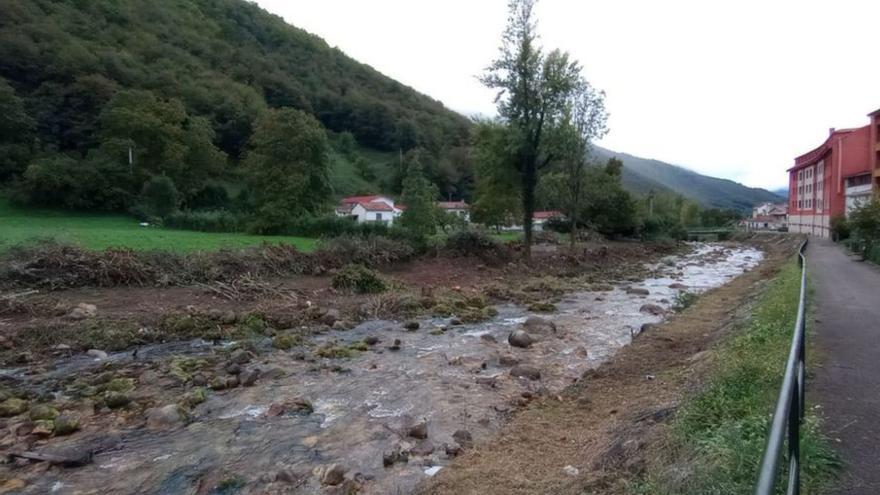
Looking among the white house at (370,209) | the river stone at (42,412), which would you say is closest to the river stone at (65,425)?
the river stone at (42,412)

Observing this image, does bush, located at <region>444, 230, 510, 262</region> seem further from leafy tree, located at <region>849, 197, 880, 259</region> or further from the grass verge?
the grass verge

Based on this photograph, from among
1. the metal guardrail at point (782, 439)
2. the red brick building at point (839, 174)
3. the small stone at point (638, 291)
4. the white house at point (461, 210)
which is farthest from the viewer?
the red brick building at point (839, 174)

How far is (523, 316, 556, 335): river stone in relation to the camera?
15.3 m

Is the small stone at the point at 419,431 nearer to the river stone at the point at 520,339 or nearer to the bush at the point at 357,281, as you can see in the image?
the river stone at the point at 520,339

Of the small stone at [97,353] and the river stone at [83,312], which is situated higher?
the river stone at [83,312]

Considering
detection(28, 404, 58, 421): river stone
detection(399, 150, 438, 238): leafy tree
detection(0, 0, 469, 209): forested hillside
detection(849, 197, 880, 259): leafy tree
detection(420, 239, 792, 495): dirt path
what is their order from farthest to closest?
1. detection(0, 0, 469, 209): forested hillside
2. detection(399, 150, 438, 238): leafy tree
3. detection(849, 197, 880, 259): leafy tree
4. detection(28, 404, 58, 421): river stone
5. detection(420, 239, 792, 495): dirt path

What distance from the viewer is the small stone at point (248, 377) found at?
1052 centimetres

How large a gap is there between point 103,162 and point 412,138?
7594cm

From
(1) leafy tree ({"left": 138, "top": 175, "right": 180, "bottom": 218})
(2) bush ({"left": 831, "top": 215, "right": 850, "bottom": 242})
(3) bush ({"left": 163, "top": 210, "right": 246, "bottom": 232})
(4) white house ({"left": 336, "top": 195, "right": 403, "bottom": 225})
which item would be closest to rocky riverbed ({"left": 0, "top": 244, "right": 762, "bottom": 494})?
(3) bush ({"left": 163, "top": 210, "right": 246, "bottom": 232})

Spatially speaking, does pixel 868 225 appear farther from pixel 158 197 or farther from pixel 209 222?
pixel 158 197

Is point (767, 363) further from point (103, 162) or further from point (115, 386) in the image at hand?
point (103, 162)

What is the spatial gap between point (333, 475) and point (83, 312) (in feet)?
41.6

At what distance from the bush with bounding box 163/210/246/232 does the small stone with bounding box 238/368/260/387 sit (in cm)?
3797

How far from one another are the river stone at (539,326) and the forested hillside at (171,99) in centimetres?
4342
